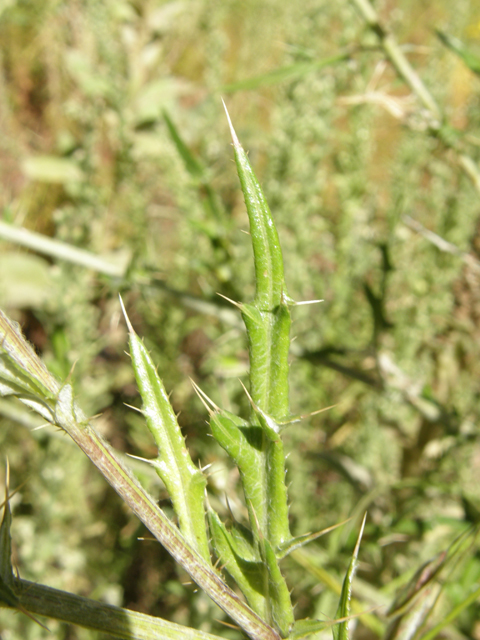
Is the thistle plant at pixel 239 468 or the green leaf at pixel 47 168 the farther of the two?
the green leaf at pixel 47 168

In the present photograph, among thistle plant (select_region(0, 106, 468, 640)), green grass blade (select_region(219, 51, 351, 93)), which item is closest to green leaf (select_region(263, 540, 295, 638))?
thistle plant (select_region(0, 106, 468, 640))

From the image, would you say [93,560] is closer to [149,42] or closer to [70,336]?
[70,336]

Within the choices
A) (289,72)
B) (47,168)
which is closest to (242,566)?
(289,72)

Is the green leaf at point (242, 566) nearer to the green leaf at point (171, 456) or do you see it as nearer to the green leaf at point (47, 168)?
the green leaf at point (171, 456)

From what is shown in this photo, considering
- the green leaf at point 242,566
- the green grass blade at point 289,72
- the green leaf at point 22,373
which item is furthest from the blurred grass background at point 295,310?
the green leaf at point 22,373

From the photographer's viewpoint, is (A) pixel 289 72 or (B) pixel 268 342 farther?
(A) pixel 289 72

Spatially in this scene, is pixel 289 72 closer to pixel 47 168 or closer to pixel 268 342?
pixel 268 342

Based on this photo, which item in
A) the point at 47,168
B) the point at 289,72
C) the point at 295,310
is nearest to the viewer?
the point at 289,72
